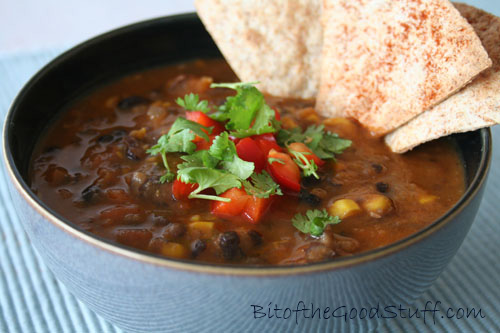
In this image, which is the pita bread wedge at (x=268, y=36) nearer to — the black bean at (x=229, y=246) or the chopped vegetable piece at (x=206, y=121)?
the chopped vegetable piece at (x=206, y=121)

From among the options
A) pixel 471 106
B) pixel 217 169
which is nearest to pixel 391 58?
pixel 471 106

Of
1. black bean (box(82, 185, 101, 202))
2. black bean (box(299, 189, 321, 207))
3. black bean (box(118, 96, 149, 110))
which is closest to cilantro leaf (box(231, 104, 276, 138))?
black bean (box(299, 189, 321, 207))

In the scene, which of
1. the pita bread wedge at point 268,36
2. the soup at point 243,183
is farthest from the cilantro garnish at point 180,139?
the pita bread wedge at point 268,36

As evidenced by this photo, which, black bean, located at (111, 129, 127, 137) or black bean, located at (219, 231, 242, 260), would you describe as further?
black bean, located at (111, 129, 127, 137)

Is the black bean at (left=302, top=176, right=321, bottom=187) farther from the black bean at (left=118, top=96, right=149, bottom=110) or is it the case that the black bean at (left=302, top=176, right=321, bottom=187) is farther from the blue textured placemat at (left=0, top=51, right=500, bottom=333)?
the black bean at (left=118, top=96, right=149, bottom=110)

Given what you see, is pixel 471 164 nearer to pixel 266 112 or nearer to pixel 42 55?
pixel 266 112

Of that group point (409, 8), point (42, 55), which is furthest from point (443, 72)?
point (42, 55)
